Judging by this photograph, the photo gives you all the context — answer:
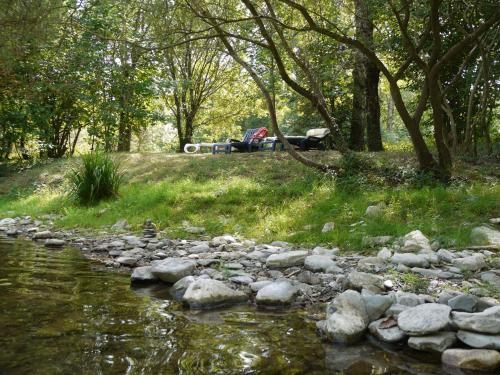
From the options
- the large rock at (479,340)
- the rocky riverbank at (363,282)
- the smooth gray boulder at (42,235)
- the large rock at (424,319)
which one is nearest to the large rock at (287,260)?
the rocky riverbank at (363,282)

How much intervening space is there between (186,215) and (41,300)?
391 centimetres

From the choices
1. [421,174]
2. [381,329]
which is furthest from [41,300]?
[421,174]

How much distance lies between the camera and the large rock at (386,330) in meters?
2.83

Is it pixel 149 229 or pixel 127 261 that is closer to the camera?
pixel 127 261

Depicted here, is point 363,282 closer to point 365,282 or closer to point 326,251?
point 365,282

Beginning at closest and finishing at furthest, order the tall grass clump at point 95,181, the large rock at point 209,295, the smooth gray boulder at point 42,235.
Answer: the large rock at point 209,295 → the smooth gray boulder at point 42,235 → the tall grass clump at point 95,181

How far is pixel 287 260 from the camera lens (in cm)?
457

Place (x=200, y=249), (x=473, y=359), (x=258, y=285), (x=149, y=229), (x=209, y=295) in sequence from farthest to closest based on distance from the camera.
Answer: (x=149, y=229), (x=200, y=249), (x=258, y=285), (x=209, y=295), (x=473, y=359)

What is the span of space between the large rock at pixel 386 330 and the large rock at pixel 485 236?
2294mm

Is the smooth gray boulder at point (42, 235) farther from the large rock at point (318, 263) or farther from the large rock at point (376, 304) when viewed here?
the large rock at point (376, 304)

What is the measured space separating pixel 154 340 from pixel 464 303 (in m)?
2.06

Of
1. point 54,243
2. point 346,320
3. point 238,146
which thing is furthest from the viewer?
point 238,146

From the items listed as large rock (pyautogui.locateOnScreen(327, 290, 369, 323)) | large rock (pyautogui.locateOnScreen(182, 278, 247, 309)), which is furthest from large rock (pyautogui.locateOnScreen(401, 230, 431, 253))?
large rock (pyautogui.locateOnScreen(182, 278, 247, 309))

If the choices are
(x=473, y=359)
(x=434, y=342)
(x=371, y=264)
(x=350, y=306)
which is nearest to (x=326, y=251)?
(x=371, y=264)
